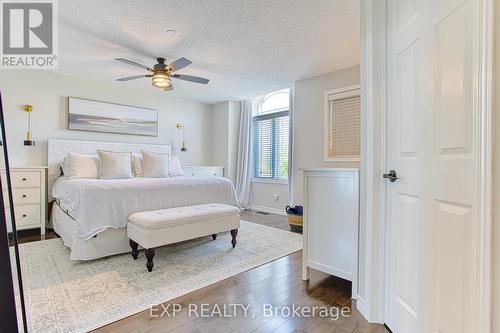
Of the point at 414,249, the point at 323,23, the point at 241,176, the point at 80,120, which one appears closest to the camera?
the point at 414,249

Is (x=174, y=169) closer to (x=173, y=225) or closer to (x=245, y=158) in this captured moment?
(x=245, y=158)

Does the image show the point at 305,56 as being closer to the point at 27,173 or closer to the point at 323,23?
the point at 323,23

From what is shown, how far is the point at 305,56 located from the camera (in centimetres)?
315

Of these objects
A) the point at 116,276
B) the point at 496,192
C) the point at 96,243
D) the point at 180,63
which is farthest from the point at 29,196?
the point at 496,192

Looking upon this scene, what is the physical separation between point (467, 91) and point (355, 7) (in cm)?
165

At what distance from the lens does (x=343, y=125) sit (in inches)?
146

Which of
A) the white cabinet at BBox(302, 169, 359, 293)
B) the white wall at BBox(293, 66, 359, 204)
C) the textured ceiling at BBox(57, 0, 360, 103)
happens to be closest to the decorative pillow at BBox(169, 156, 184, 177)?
the textured ceiling at BBox(57, 0, 360, 103)

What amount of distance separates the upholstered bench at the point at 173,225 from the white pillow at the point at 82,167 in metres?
1.49

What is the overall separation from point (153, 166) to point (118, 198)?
138cm

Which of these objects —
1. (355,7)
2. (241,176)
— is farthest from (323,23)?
(241,176)

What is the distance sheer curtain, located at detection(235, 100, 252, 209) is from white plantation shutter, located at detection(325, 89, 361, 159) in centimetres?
194

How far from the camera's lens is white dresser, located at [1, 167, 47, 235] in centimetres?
316

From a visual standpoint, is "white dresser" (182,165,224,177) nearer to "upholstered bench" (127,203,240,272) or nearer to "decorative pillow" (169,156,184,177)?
"decorative pillow" (169,156,184,177)

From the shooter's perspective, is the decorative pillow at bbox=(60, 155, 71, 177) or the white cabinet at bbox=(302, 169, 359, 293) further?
the decorative pillow at bbox=(60, 155, 71, 177)
